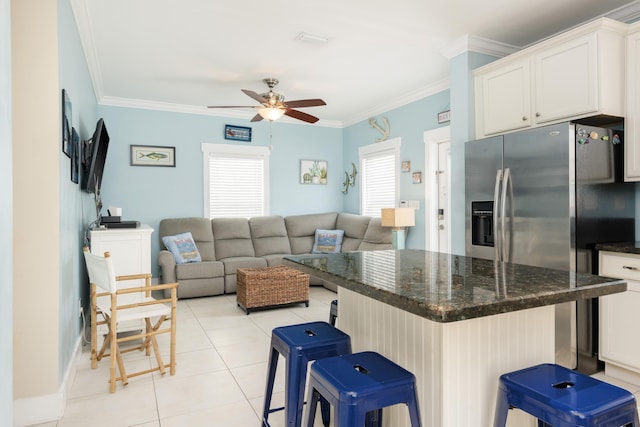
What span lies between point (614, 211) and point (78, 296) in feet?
13.4

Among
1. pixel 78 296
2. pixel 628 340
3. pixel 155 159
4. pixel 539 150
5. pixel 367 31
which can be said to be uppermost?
pixel 367 31

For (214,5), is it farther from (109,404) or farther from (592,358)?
(592,358)

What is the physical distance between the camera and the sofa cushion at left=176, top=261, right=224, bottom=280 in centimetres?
498

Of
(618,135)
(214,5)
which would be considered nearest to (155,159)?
(214,5)

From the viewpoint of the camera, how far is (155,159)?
565 cm

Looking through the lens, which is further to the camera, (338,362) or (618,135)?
(618,135)

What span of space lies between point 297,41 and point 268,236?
3233mm

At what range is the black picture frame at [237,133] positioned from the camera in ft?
19.9

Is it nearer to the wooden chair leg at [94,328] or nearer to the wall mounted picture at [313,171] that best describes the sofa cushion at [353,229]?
the wall mounted picture at [313,171]

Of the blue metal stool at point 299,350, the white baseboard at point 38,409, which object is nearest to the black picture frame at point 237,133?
the white baseboard at point 38,409

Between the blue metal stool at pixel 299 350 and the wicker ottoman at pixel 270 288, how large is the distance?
8.31 ft

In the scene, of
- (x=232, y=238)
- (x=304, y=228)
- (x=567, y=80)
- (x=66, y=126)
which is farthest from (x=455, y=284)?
(x=304, y=228)

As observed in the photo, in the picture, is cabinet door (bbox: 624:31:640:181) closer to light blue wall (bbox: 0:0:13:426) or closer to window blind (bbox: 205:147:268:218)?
light blue wall (bbox: 0:0:13:426)

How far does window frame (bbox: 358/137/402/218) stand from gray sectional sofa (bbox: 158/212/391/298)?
433mm
